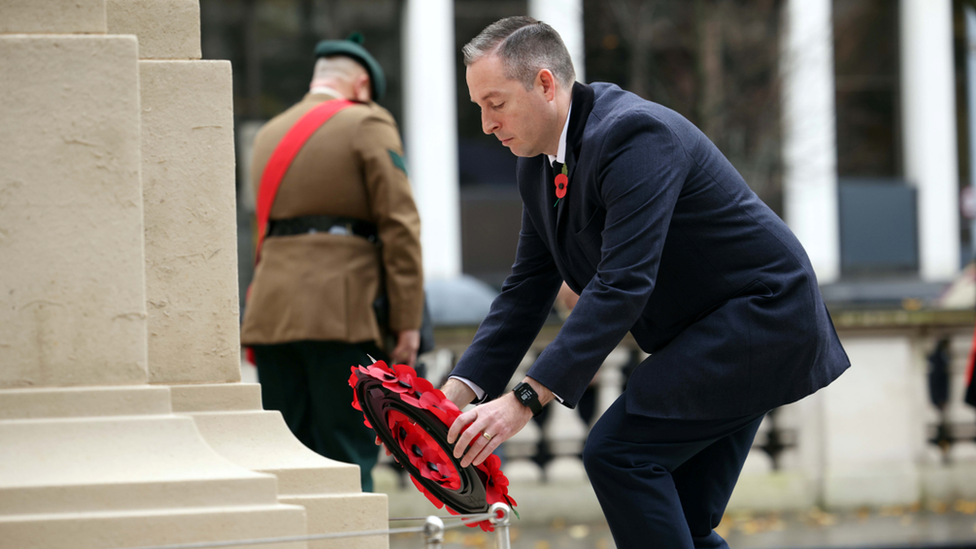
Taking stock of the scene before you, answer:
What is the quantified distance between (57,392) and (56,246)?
15.5 inches

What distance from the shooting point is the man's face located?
9.78 ft

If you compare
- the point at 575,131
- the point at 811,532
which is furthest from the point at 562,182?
the point at 811,532

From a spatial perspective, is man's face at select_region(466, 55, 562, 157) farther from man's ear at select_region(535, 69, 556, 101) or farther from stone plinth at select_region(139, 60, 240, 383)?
stone plinth at select_region(139, 60, 240, 383)

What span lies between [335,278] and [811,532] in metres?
3.98

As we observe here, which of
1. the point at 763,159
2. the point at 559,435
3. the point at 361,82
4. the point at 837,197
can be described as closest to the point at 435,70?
the point at 763,159

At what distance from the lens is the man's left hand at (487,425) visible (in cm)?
275

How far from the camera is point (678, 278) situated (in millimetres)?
3020

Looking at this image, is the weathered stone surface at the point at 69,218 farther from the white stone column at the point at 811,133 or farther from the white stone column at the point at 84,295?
the white stone column at the point at 811,133

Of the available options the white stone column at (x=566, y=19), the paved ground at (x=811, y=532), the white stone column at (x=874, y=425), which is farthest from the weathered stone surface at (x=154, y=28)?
the white stone column at (x=566, y=19)

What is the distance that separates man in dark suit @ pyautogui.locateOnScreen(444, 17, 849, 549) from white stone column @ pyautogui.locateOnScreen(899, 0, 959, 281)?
722 inches

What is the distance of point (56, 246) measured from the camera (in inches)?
122

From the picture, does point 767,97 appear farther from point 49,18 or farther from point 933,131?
point 49,18

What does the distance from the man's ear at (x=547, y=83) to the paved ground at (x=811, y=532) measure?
4.47 meters

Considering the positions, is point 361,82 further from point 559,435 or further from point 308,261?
point 559,435
